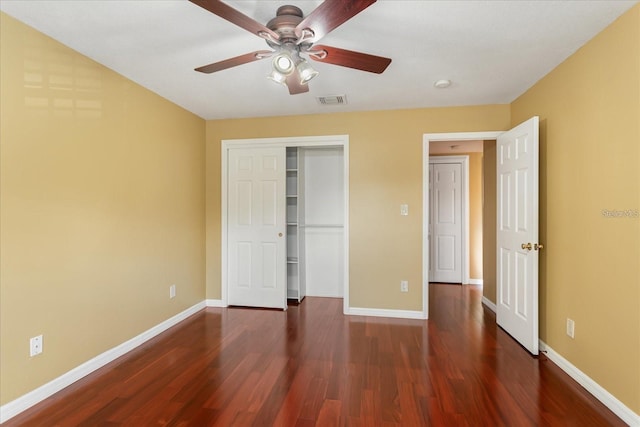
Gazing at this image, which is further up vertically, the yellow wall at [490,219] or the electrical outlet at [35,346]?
the yellow wall at [490,219]

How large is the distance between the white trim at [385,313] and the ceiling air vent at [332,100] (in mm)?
2296

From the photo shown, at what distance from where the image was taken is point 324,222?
441 cm

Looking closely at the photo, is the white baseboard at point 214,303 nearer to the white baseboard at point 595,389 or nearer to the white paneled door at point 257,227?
the white paneled door at point 257,227

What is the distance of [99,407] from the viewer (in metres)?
1.96

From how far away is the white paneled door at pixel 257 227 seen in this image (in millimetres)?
3912

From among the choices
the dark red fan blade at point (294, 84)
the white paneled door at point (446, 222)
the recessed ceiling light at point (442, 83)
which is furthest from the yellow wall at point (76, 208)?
the white paneled door at point (446, 222)

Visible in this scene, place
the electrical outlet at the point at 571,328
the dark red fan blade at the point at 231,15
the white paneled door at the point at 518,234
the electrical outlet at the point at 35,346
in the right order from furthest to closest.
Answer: the white paneled door at the point at 518,234
the electrical outlet at the point at 571,328
the electrical outlet at the point at 35,346
the dark red fan blade at the point at 231,15

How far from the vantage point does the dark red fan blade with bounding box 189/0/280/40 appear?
134 centimetres

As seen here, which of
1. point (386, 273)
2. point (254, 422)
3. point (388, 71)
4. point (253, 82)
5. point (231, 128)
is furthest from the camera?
point (231, 128)

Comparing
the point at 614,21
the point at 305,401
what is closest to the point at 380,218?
the point at 305,401

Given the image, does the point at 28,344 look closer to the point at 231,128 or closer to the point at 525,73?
the point at 231,128

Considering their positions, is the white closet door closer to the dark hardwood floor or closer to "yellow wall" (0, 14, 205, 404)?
the dark hardwood floor

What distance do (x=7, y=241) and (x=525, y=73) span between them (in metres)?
3.84

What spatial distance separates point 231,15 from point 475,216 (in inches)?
194
